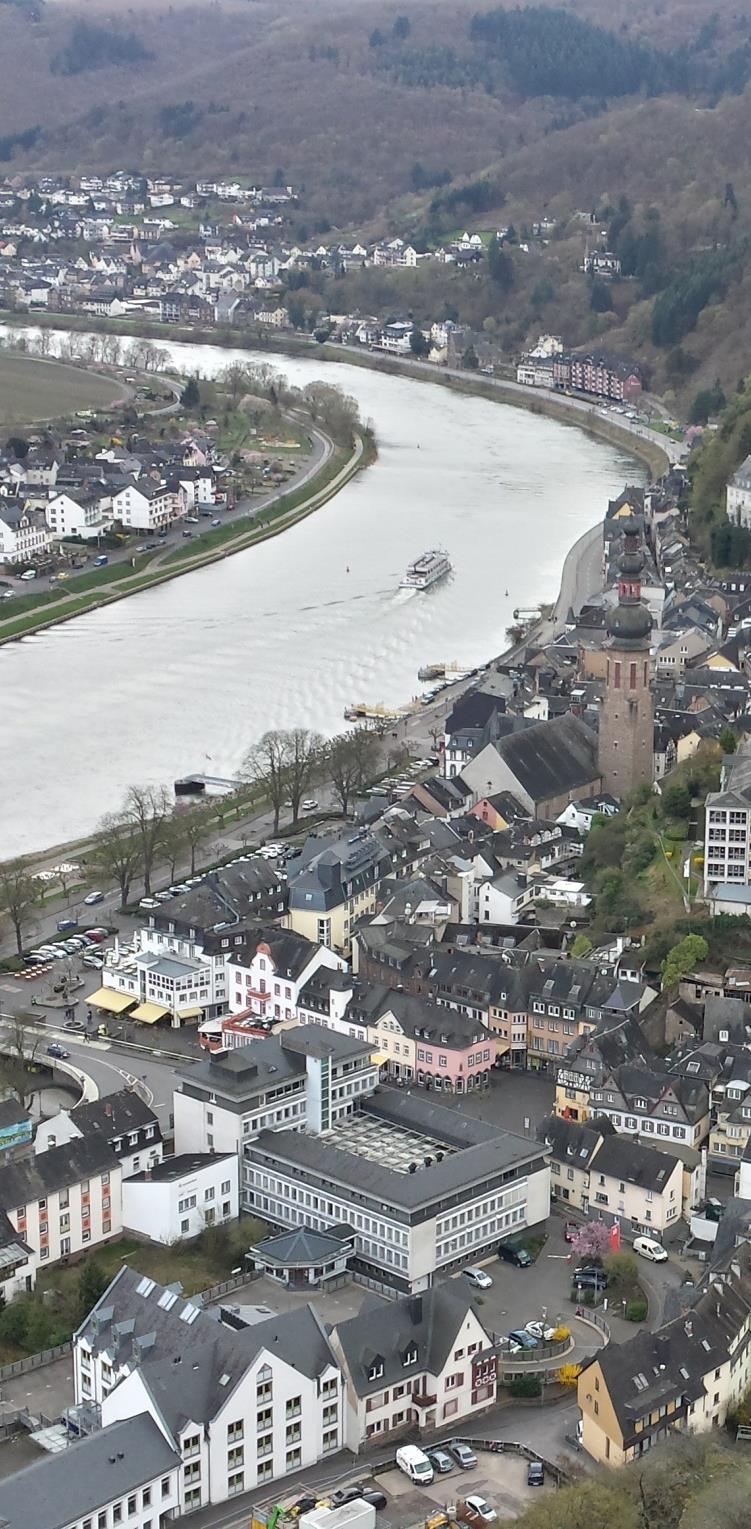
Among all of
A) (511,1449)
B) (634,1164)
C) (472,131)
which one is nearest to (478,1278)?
(634,1164)

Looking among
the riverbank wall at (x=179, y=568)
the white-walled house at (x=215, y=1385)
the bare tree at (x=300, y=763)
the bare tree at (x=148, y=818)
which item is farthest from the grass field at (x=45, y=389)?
the white-walled house at (x=215, y=1385)

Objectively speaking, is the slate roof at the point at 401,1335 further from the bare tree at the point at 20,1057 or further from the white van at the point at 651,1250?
the bare tree at the point at 20,1057

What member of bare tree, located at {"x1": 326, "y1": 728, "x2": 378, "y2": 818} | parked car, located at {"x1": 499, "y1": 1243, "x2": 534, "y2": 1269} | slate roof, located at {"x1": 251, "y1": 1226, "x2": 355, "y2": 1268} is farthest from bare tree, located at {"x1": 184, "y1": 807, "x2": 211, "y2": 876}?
parked car, located at {"x1": 499, "y1": 1243, "x2": 534, "y2": 1269}

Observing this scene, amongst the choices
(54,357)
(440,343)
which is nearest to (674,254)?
(440,343)

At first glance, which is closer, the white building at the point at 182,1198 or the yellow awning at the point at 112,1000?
the white building at the point at 182,1198

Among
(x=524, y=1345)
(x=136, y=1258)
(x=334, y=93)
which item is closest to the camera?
(x=524, y=1345)

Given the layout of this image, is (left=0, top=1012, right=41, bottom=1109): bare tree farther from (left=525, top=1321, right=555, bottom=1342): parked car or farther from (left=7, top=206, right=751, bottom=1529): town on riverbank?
(left=525, top=1321, right=555, bottom=1342): parked car

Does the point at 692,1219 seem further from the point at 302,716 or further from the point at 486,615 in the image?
the point at 486,615
